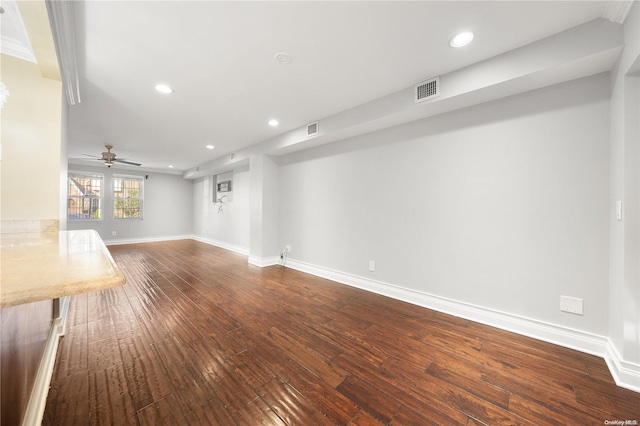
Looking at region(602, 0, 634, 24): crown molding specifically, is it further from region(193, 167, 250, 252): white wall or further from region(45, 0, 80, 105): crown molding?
region(193, 167, 250, 252): white wall

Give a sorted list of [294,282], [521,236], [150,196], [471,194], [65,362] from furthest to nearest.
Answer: [150,196]
[294,282]
[471,194]
[521,236]
[65,362]

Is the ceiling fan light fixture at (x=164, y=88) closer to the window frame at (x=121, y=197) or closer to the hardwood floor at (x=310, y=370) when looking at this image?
the hardwood floor at (x=310, y=370)

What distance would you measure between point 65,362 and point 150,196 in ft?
24.1

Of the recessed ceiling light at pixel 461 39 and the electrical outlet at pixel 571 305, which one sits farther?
the electrical outlet at pixel 571 305

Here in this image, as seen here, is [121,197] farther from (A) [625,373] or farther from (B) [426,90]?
(A) [625,373]

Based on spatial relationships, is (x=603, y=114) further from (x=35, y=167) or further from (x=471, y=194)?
(x=35, y=167)

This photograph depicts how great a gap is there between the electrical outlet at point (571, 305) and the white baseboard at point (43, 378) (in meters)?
3.58

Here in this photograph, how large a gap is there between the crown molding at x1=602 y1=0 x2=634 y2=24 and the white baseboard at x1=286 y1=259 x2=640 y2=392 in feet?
7.35

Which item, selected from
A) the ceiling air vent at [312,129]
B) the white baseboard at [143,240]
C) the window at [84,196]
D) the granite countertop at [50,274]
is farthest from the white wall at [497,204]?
the window at [84,196]

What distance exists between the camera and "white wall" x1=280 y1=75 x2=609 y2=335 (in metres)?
1.85

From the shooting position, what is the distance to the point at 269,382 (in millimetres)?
1516

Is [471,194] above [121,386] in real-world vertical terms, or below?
above

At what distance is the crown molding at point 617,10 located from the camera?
4.55ft

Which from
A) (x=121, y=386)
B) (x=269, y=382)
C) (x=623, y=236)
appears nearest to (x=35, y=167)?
(x=121, y=386)
